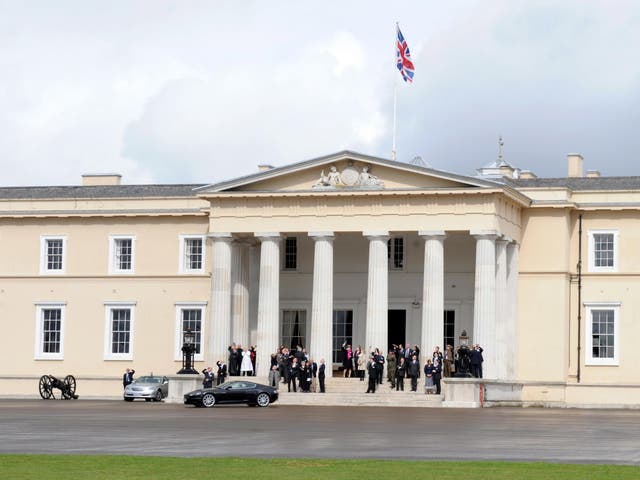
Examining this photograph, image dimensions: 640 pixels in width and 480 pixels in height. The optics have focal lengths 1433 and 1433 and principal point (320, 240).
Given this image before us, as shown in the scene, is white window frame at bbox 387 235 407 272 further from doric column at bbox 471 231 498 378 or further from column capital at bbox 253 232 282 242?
doric column at bbox 471 231 498 378

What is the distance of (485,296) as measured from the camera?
60.5 m

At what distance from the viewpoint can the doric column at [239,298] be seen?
65.2 metres

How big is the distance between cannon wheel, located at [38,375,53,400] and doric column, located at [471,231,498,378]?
758 inches

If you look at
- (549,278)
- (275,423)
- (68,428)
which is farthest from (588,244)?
(68,428)

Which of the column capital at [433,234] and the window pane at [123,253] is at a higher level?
the column capital at [433,234]

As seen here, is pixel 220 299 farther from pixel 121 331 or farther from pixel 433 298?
pixel 433 298

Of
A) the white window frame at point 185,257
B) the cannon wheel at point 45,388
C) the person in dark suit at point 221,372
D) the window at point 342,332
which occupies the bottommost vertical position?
the cannon wheel at point 45,388

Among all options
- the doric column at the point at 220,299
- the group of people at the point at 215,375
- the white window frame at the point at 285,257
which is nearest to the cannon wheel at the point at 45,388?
the doric column at the point at 220,299

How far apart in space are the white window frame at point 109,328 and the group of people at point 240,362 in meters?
7.34

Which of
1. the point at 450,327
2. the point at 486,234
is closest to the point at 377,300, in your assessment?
the point at 486,234

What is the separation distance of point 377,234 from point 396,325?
23.7 feet

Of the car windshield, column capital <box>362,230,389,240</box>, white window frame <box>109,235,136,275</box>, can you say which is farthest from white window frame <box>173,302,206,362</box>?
column capital <box>362,230,389,240</box>

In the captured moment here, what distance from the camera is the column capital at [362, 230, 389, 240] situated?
203ft

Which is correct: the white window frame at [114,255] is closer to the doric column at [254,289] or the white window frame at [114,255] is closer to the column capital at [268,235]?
the doric column at [254,289]
